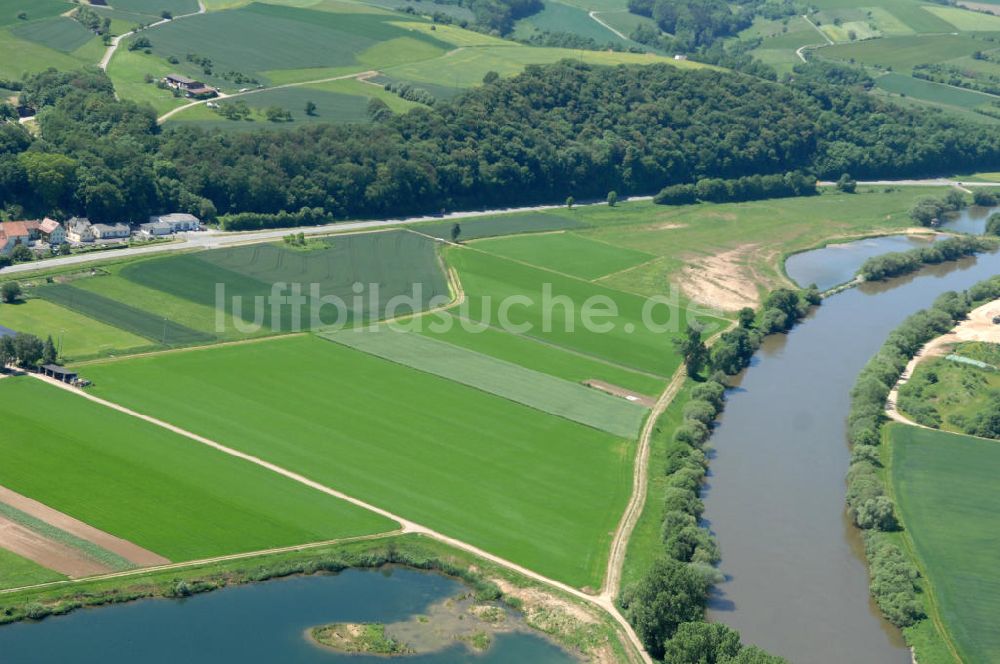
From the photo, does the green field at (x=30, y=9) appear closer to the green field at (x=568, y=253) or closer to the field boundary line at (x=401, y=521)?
the green field at (x=568, y=253)

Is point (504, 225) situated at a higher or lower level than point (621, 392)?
higher

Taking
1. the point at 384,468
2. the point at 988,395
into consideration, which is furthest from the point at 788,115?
the point at 384,468

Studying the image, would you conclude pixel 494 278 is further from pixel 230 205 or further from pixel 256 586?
pixel 256 586

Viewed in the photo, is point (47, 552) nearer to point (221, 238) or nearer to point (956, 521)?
point (956, 521)

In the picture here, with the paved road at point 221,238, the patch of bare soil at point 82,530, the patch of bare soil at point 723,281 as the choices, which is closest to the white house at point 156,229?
the paved road at point 221,238

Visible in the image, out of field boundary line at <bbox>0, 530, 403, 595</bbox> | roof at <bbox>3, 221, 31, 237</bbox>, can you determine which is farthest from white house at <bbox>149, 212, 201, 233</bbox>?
field boundary line at <bbox>0, 530, 403, 595</bbox>

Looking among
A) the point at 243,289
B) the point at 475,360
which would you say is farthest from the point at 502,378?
the point at 243,289

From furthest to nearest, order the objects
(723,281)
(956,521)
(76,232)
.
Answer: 1. (723,281)
2. (76,232)
3. (956,521)

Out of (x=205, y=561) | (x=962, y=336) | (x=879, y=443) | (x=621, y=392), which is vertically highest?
(x=962, y=336)
